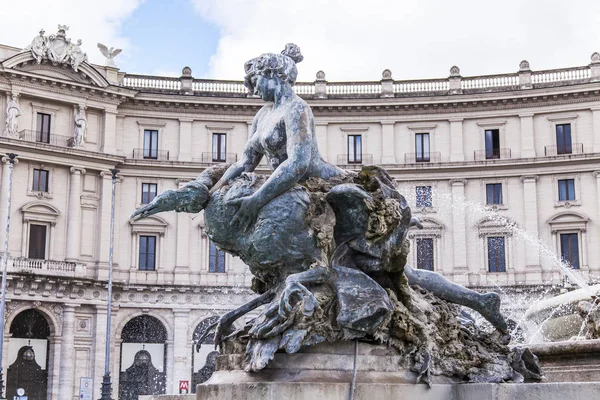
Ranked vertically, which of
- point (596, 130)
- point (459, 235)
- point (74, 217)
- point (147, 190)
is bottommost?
point (459, 235)

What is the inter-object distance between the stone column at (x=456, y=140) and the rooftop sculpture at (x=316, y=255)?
40460mm

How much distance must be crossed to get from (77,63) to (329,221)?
1609 inches

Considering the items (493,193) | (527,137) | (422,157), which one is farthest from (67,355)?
(527,137)

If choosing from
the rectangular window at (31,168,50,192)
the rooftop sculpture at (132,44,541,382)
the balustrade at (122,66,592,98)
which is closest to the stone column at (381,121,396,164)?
the balustrade at (122,66,592,98)

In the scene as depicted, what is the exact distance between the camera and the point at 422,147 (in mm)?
46531

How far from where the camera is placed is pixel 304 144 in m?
5.66

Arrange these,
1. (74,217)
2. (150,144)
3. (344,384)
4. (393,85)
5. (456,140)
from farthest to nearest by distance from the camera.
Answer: (393,85) < (150,144) < (456,140) < (74,217) < (344,384)

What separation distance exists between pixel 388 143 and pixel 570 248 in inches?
444

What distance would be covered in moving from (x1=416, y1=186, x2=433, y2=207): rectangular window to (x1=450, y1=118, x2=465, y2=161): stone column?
2.33 m

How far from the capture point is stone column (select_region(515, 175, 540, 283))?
141ft

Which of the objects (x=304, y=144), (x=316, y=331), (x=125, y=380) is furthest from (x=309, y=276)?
(x=125, y=380)

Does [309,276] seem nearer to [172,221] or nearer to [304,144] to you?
[304,144]

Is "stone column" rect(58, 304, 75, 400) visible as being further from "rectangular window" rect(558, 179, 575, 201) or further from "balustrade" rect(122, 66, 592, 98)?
"rectangular window" rect(558, 179, 575, 201)

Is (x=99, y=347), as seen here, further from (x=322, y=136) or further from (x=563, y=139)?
(x=563, y=139)
